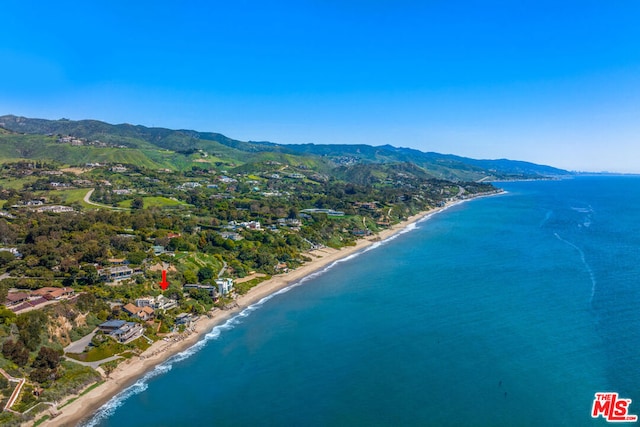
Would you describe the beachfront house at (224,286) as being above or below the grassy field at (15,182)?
below

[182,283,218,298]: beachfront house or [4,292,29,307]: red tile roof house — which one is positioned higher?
[4,292,29,307]: red tile roof house

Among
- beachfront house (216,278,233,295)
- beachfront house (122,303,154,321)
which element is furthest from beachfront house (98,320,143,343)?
beachfront house (216,278,233,295)

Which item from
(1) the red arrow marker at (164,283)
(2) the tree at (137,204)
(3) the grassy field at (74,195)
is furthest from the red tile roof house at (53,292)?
(3) the grassy field at (74,195)

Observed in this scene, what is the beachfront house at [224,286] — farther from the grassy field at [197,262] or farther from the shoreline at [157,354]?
the grassy field at [197,262]

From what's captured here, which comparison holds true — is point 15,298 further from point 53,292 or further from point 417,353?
point 417,353

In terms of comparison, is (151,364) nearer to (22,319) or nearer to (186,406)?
(186,406)

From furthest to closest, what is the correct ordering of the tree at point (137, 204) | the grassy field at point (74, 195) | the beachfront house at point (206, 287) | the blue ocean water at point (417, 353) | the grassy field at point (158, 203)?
the grassy field at point (158, 203) → the grassy field at point (74, 195) → the tree at point (137, 204) → the beachfront house at point (206, 287) → the blue ocean water at point (417, 353)

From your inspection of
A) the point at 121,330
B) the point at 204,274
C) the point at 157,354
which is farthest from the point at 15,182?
the point at 157,354

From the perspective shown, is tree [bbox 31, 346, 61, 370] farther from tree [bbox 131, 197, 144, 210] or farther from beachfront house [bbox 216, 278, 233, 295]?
tree [bbox 131, 197, 144, 210]
